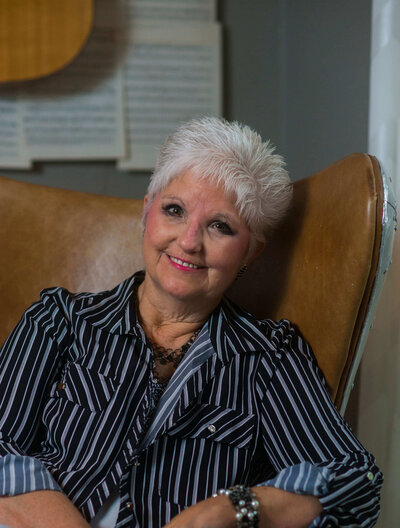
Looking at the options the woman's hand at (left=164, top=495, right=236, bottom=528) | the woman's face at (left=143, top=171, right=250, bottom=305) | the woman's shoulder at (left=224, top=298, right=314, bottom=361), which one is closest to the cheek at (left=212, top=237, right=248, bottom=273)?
the woman's face at (left=143, top=171, right=250, bottom=305)

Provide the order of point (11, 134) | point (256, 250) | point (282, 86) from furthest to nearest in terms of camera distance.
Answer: point (282, 86) → point (11, 134) → point (256, 250)

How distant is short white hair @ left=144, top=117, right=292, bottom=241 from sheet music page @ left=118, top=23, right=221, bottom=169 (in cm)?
116

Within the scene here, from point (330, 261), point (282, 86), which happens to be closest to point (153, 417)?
point (330, 261)

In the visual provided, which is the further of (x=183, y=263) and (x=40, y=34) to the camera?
(x=40, y=34)

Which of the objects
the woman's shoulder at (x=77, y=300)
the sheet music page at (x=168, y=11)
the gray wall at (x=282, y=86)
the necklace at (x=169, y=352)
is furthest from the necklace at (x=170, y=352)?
the sheet music page at (x=168, y=11)

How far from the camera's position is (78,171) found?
2328 mm

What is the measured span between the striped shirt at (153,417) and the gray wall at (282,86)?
0.99m

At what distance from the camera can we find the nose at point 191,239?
1.10 metres

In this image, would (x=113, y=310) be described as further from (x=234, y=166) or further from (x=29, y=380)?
(x=234, y=166)

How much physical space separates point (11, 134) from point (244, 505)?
179 cm

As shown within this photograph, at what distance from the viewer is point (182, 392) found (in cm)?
106

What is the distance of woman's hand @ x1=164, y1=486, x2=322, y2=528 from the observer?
0.88m

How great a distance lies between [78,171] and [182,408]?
1500 mm

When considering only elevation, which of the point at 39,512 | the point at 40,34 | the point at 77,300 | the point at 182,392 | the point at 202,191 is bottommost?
the point at 39,512
